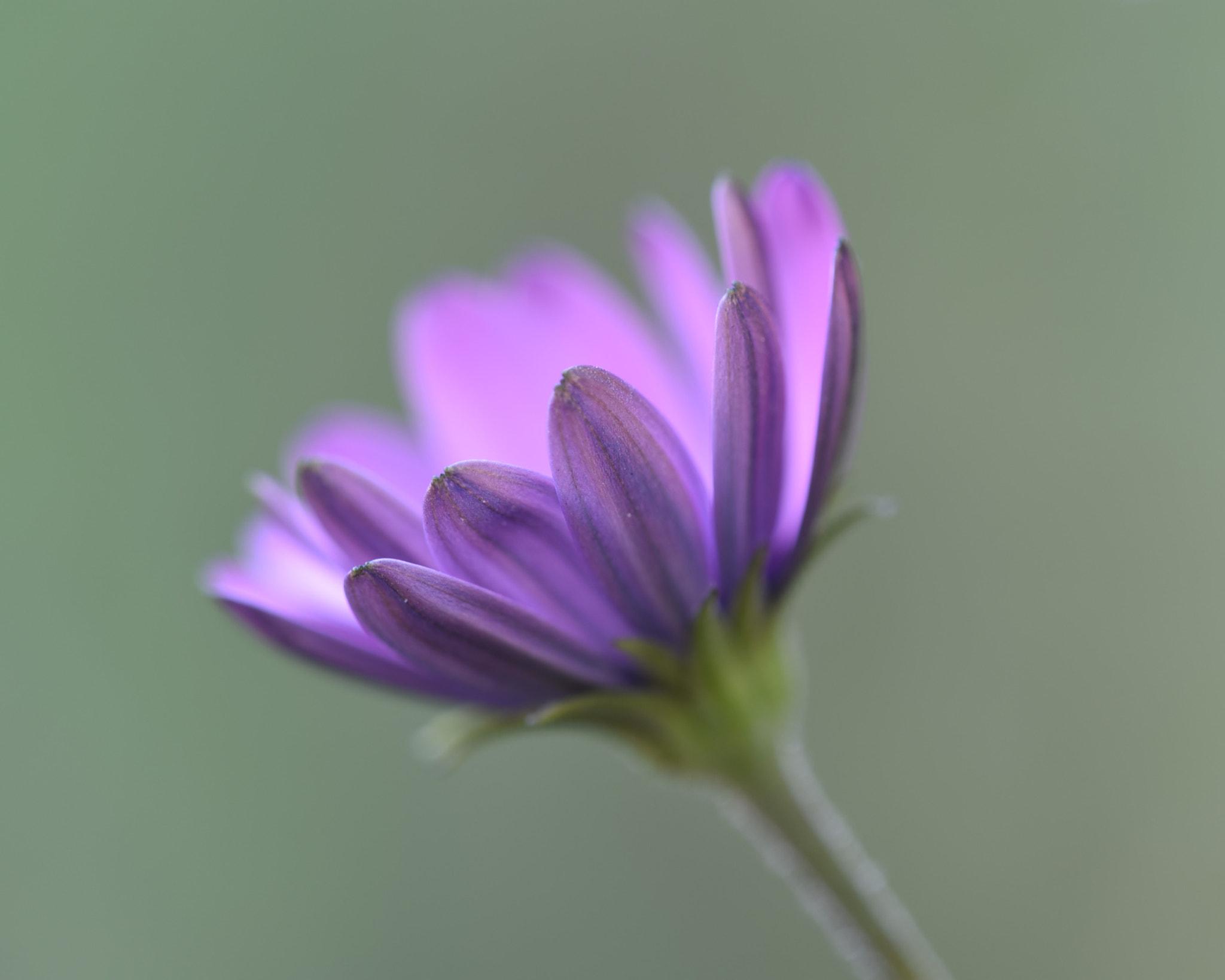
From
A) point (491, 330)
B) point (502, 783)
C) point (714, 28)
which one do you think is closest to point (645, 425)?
point (491, 330)

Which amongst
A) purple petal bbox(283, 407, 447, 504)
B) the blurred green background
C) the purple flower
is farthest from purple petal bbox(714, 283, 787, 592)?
the blurred green background

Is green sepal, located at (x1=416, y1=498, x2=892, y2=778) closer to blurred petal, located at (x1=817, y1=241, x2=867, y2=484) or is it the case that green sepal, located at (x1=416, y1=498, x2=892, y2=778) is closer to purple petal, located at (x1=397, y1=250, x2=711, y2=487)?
blurred petal, located at (x1=817, y1=241, x2=867, y2=484)

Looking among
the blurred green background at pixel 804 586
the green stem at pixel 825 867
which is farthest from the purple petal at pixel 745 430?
the blurred green background at pixel 804 586

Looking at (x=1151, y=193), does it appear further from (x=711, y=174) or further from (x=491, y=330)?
(x=491, y=330)

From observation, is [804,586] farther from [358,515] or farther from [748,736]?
[358,515]

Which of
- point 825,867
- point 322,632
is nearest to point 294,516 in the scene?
point 322,632

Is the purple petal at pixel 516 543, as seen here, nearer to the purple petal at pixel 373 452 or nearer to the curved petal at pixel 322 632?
the curved petal at pixel 322 632
